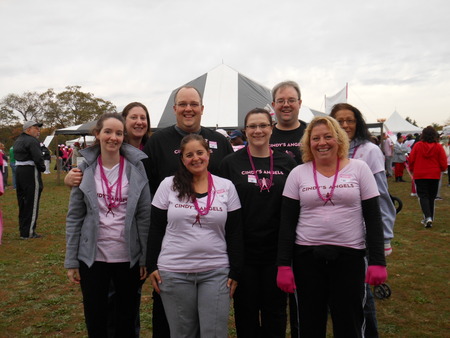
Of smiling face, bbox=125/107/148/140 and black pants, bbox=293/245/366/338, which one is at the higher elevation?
smiling face, bbox=125/107/148/140

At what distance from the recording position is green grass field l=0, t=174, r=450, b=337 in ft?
13.1

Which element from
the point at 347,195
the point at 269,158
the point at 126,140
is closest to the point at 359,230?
the point at 347,195

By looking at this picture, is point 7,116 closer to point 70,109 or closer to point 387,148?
point 70,109

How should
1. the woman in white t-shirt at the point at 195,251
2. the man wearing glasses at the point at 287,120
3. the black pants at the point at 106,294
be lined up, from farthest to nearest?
1. the man wearing glasses at the point at 287,120
2. the black pants at the point at 106,294
3. the woman in white t-shirt at the point at 195,251

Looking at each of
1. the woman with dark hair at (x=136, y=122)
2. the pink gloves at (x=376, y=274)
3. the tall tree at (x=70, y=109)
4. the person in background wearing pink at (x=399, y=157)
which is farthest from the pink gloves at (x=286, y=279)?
the tall tree at (x=70, y=109)

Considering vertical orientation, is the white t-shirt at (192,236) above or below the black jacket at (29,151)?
below

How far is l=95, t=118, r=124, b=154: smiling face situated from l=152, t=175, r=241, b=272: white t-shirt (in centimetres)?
58

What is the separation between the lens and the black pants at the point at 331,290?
2.46 metres

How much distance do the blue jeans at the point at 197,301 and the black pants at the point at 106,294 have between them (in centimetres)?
44

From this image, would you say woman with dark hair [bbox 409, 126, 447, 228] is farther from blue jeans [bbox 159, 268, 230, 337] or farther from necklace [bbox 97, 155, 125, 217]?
necklace [bbox 97, 155, 125, 217]

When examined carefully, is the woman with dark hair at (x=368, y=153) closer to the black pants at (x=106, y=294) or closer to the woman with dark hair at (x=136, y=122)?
the woman with dark hair at (x=136, y=122)

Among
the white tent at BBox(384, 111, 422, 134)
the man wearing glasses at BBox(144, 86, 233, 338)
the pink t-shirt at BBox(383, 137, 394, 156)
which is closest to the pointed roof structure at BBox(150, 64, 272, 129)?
the pink t-shirt at BBox(383, 137, 394, 156)

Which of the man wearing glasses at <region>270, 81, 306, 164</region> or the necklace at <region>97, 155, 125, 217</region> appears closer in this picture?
the necklace at <region>97, 155, 125, 217</region>

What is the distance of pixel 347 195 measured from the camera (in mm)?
2439
